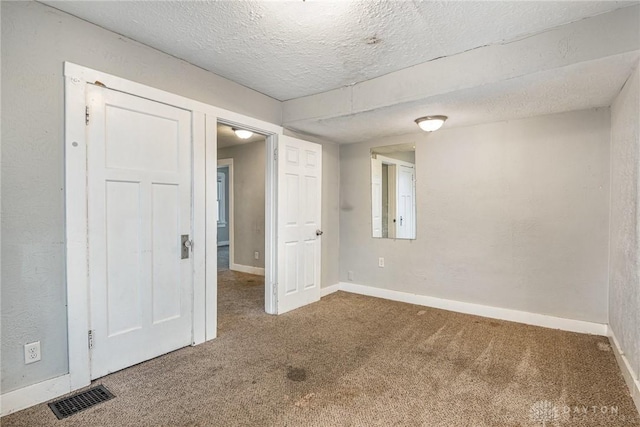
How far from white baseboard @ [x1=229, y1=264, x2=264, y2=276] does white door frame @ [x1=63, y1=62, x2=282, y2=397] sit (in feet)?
9.36

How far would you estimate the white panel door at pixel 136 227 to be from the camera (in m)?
2.17

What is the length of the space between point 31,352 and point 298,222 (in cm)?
248

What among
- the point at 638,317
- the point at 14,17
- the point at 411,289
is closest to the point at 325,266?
the point at 411,289

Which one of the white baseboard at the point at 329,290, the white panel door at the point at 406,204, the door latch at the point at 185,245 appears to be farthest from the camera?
the white baseboard at the point at 329,290

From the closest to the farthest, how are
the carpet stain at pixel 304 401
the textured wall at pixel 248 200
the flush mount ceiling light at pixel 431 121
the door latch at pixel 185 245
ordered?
the carpet stain at pixel 304 401 → the door latch at pixel 185 245 → the flush mount ceiling light at pixel 431 121 → the textured wall at pixel 248 200

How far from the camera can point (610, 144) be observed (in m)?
2.88

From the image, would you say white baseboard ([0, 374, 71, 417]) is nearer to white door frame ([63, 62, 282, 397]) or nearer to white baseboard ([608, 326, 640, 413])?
white door frame ([63, 62, 282, 397])

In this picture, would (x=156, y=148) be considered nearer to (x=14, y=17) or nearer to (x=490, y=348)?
(x=14, y=17)

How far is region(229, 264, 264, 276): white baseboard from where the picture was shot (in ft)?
18.8

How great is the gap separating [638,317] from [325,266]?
3.09 meters

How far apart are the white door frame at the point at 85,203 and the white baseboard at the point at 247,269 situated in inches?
112

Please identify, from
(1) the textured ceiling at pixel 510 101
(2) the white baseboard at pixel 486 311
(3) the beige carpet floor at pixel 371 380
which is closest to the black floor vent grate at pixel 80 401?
(3) the beige carpet floor at pixel 371 380

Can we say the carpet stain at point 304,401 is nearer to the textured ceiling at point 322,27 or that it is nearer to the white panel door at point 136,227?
the white panel door at point 136,227

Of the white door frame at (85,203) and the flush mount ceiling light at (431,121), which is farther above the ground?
the flush mount ceiling light at (431,121)
